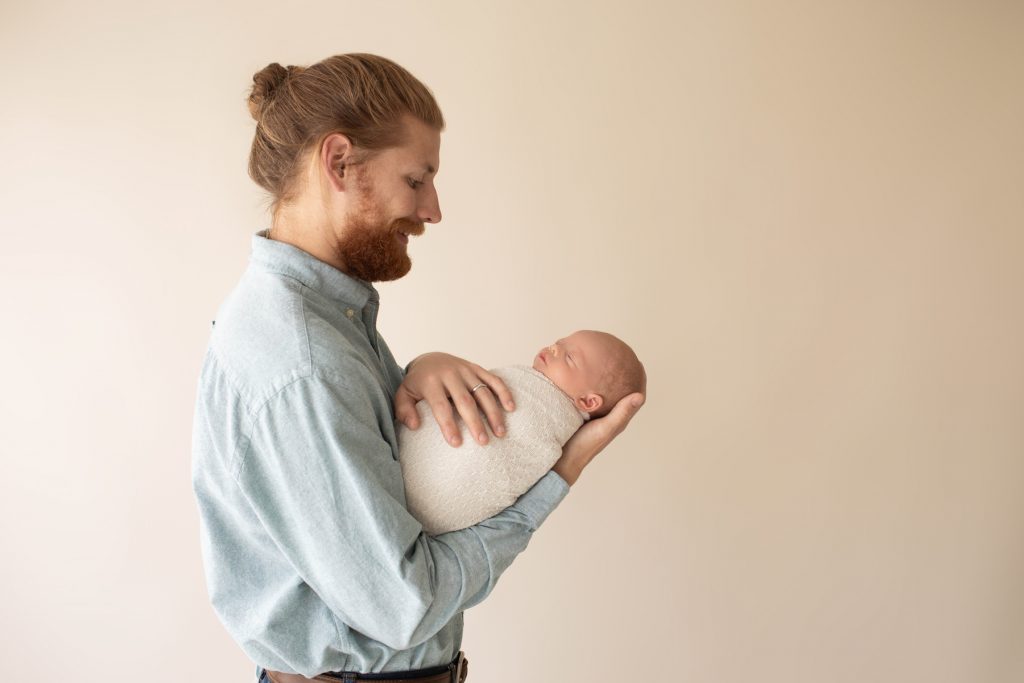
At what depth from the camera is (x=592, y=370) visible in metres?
1.42

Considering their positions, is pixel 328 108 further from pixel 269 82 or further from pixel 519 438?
pixel 519 438

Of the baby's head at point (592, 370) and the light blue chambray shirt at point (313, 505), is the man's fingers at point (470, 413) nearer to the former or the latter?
the light blue chambray shirt at point (313, 505)

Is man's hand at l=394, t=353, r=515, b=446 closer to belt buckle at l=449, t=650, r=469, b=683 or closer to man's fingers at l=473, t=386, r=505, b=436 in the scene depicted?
man's fingers at l=473, t=386, r=505, b=436

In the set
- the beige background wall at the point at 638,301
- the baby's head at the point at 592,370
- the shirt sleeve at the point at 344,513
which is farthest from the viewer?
the beige background wall at the point at 638,301

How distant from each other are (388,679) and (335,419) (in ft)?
1.41

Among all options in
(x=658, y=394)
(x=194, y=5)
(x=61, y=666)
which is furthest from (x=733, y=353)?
(x=61, y=666)

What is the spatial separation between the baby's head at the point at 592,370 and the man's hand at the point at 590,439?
7cm

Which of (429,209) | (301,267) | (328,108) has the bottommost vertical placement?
(301,267)

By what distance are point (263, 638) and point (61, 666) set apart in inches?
62.4

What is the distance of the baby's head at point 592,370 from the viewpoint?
1.42 m

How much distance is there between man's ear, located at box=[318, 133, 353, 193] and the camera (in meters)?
1.19

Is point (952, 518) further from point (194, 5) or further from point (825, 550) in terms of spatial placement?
point (194, 5)

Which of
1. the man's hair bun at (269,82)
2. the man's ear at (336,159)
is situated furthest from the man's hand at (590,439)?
the man's hair bun at (269,82)

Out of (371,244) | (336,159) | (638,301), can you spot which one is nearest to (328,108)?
(336,159)
